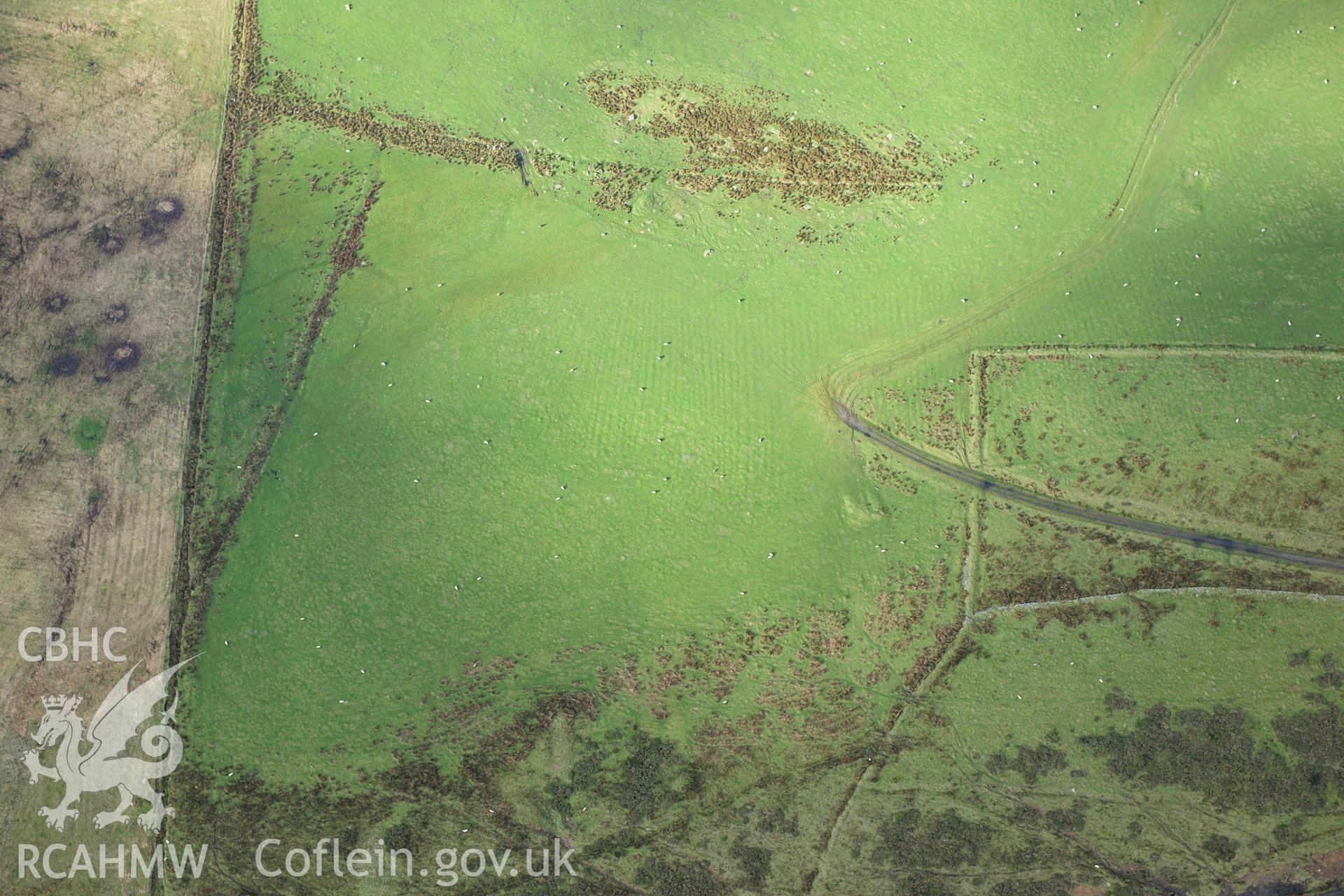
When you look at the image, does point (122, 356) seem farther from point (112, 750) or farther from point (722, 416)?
point (722, 416)

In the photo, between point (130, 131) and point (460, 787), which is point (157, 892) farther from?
point (130, 131)

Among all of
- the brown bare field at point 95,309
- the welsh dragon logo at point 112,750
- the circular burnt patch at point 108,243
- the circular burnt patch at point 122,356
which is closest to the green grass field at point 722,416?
the welsh dragon logo at point 112,750

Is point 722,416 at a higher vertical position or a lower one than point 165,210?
lower

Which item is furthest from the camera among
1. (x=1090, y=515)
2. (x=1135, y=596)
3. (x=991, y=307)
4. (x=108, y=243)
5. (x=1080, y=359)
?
(x=108, y=243)

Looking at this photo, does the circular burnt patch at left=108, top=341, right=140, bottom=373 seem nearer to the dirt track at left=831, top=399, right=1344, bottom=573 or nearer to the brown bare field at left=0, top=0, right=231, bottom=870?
the brown bare field at left=0, top=0, right=231, bottom=870

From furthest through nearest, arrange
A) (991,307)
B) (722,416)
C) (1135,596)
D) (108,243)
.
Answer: (108,243) < (991,307) < (722,416) < (1135,596)

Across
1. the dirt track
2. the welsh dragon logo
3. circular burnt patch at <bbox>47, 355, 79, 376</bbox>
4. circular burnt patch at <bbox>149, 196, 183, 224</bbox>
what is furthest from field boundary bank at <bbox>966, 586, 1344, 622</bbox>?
circular burnt patch at <bbox>47, 355, 79, 376</bbox>

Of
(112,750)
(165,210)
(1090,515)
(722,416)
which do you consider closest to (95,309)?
(165,210)
